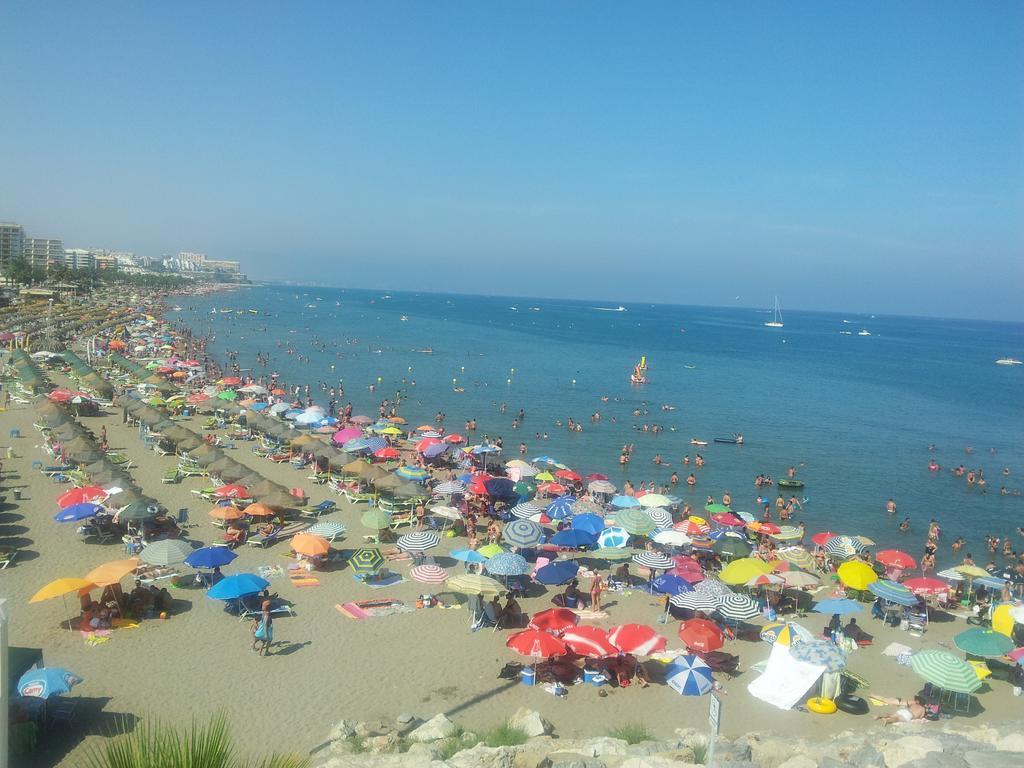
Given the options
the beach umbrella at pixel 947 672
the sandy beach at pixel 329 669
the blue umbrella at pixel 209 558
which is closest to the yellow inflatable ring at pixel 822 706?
the sandy beach at pixel 329 669

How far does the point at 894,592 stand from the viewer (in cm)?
1414

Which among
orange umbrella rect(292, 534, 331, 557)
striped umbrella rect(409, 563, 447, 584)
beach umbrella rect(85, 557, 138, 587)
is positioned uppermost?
beach umbrella rect(85, 557, 138, 587)

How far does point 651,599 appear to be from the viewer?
15.1 metres

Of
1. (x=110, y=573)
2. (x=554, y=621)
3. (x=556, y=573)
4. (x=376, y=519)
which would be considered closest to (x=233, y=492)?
(x=376, y=519)

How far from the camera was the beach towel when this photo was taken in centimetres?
1033

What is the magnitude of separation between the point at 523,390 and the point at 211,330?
134ft

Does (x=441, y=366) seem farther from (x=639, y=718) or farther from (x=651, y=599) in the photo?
(x=639, y=718)

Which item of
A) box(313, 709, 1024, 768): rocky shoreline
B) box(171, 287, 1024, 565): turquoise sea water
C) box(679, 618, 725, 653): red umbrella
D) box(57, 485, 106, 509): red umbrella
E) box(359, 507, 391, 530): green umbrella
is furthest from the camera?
box(171, 287, 1024, 565): turquoise sea water

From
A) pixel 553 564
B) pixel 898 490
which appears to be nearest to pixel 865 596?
pixel 553 564

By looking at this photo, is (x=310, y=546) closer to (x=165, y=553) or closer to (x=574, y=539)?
(x=165, y=553)

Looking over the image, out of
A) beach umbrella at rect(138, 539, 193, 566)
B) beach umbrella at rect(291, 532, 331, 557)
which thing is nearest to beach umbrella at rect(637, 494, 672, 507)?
beach umbrella at rect(291, 532, 331, 557)

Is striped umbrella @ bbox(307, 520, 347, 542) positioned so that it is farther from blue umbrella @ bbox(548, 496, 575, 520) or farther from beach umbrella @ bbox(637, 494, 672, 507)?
beach umbrella @ bbox(637, 494, 672, 507)

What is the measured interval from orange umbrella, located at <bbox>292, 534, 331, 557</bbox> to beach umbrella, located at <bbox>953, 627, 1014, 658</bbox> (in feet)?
39.2

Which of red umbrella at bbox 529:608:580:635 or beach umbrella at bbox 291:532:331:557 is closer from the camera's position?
red umbrella at bbox 529:608:580:635
